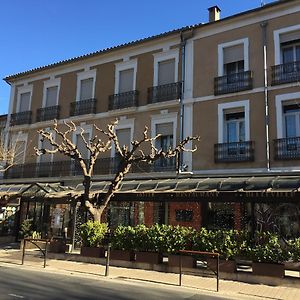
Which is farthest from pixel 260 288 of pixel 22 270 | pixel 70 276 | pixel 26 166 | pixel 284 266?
pixel 26 166

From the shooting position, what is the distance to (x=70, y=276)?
1061 cm

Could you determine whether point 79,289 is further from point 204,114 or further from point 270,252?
point 204,114

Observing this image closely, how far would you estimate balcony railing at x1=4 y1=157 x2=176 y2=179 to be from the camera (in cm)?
1789

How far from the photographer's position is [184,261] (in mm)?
11289

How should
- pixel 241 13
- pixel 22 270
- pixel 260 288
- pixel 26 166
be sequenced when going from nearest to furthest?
1. pixel 260 288
2. pixel 22 270
3. pixel 241 13
4. pixel 26 166

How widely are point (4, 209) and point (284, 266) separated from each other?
50.2 ft

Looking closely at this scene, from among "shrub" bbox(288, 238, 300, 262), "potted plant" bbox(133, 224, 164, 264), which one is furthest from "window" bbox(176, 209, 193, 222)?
"shrub" bbox(288, 238, 300, 262)

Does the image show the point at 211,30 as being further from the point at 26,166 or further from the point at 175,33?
the point at 26,166

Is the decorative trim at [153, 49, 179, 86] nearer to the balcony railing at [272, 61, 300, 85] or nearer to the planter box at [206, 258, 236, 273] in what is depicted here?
the balcony railing at [272, 61, 300, 85]

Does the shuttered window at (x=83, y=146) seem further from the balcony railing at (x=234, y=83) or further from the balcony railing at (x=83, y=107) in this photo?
the balcony railing at (x=234, y=83)

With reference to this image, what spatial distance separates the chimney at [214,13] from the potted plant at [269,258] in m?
12.9

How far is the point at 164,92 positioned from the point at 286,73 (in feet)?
18.3

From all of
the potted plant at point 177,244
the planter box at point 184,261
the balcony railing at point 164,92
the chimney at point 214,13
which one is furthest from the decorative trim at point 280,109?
the planter box at point 184,261

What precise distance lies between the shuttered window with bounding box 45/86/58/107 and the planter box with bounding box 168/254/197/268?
14.0 m
